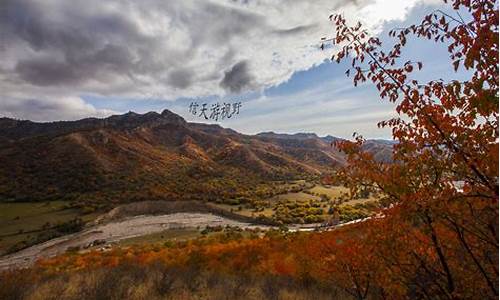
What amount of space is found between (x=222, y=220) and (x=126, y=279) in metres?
58.7

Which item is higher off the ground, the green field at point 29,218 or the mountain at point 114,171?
the mountain at point 114,171

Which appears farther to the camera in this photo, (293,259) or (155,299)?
(293,259)

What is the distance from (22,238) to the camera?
56.5 meters

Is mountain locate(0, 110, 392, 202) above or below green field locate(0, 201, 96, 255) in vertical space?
above

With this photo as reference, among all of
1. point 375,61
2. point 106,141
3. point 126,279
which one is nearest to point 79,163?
point 106,141

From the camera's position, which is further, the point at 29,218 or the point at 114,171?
the point at 114,171

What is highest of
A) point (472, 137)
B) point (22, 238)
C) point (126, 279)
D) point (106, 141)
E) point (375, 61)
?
point (106, 141)

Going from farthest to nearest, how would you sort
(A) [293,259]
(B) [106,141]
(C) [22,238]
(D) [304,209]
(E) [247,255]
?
(B) [106,141]
(D) [304,209]
(C) [22,238]
(E) [247,255]
(A) [293,259]

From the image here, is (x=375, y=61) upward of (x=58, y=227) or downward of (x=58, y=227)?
upward

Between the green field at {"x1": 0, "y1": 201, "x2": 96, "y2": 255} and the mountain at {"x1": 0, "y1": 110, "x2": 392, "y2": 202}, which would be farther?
the mountain at {"x1": 0, "y1": 110, "x2": 392, "y2": 202}

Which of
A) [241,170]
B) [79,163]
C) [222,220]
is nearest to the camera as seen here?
[222,220]

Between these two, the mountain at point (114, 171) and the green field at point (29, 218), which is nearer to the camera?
the green field at point (29, 218)

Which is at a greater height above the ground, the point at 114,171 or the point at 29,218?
the point at 114,171

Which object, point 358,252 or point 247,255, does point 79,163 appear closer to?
point 247,255
